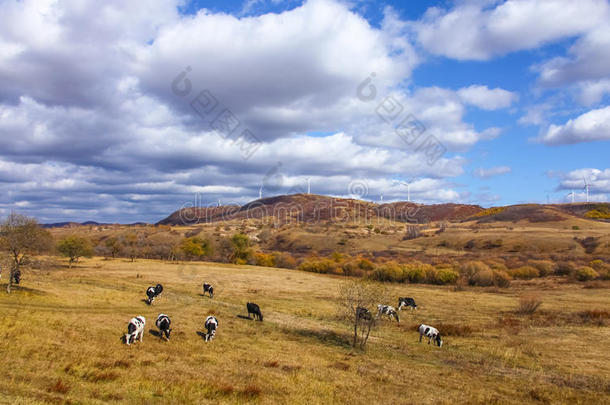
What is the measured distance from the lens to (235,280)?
64.9m

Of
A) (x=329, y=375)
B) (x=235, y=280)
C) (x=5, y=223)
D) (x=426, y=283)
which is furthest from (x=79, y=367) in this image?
(x=426, y=283)

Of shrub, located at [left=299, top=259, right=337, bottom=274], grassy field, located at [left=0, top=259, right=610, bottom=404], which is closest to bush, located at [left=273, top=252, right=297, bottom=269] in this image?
shrub, located at [left=299, top=259, right=337, bottom=274]

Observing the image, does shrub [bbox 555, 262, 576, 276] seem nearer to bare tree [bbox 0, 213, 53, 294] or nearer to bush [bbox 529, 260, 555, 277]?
bush [bbox 529, 260, 555, 277]

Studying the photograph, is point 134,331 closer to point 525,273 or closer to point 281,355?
point 281,355

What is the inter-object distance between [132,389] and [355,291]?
1818cm

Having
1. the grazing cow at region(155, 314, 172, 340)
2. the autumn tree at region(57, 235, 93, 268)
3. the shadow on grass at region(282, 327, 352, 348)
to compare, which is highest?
the autumn tree at region(57, 235, 93, 268)

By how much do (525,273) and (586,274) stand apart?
34.8 ft

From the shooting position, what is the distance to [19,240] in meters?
34.8

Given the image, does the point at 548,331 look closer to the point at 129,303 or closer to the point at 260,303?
the point at 260,303

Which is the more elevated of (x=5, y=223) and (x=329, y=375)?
(x=5, y=223)

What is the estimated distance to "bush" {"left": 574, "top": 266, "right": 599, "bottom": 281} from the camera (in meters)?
68.9

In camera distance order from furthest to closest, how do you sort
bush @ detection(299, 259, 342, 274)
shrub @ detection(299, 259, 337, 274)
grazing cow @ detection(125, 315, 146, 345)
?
shrub @ detection(299, 259, 337, 274) → bush @ detection(299, 259, 342, 274) → grazing cow @ detection(125, 315, 146, 345)

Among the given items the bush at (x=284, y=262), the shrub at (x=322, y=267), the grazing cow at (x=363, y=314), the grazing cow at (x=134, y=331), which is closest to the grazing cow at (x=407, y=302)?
the grazing cow at (x=363, y=314)

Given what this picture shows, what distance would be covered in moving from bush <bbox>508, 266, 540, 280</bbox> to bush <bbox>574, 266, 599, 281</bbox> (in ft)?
25.9
